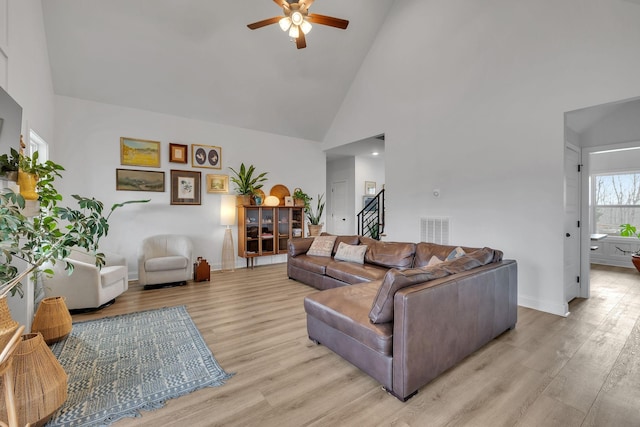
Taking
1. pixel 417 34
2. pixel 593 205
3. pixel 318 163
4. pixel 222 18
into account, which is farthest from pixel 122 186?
pixel 593 205

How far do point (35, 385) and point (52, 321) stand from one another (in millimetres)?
1302

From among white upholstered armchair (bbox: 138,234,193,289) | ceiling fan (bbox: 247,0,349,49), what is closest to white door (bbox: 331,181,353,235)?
white upholstered armchair (bbox: 138,234,193,289)

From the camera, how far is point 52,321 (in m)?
2.59

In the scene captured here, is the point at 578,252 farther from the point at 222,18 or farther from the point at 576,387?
the point at 222,18

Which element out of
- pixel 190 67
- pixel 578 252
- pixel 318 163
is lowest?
pixel 578 252

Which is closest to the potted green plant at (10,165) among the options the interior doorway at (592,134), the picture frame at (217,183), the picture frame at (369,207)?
the picture frame at (217,183)

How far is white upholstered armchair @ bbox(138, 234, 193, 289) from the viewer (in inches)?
169

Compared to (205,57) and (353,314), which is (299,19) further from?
(353,314)

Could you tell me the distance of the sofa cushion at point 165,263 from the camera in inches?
168

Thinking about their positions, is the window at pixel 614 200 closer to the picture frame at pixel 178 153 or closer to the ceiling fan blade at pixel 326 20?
the ceiling fan blade at pixel 326 20

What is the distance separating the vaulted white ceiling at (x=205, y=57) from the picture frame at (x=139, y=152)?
2.06 feet

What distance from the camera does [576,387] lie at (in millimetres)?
2004

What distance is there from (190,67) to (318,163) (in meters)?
3.53

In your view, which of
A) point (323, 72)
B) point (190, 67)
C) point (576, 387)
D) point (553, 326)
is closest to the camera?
point (576, 387)
